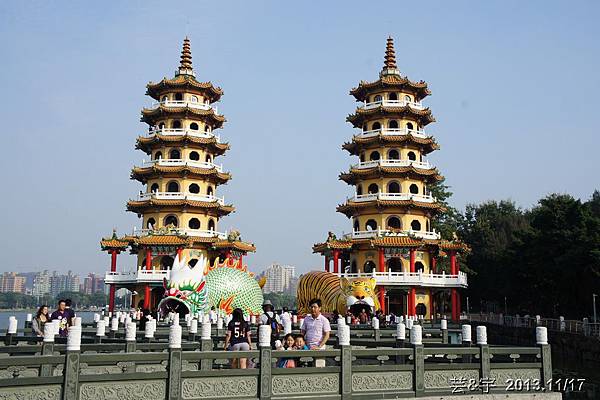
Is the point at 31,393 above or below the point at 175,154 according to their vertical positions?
below

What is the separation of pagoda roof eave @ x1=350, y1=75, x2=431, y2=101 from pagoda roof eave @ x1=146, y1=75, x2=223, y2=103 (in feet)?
36.0

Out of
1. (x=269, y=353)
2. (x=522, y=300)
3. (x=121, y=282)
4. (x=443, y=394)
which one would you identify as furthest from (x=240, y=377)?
(x=522, y=300)

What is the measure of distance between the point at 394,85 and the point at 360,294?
19.0 meters

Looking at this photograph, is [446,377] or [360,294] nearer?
[446,377]

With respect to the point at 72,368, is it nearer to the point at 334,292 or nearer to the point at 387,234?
the point at 334,292

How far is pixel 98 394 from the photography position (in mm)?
8695

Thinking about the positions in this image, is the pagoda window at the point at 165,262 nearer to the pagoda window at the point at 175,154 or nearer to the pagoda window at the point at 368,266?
the pagoda window at the point at 175,154

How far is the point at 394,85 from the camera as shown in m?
44.8

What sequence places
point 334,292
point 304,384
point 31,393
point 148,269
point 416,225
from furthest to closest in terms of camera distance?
A: point 416,225 < point 148,269 < point 334,292 < point 304,384 < point 31,393

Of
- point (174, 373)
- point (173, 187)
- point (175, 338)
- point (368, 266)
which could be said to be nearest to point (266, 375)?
point (174, 373)

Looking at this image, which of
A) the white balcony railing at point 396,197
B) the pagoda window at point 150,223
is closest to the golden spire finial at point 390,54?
the white balcony railing at point 396,197

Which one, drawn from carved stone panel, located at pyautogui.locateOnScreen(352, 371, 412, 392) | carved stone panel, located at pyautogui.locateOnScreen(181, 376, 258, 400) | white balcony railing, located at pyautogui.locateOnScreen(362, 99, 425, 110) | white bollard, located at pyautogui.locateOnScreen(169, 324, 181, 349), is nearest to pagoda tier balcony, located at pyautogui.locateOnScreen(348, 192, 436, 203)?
white balcony railing, located at pyautogui.locateOnScreen(362, 99, 425, 110)

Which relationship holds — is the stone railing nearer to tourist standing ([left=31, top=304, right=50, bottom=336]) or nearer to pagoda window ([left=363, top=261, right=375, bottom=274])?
tourist standing ([left=31, top=304, right=50, bottom=336])

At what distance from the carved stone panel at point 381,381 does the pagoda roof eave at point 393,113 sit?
34.8 metres
